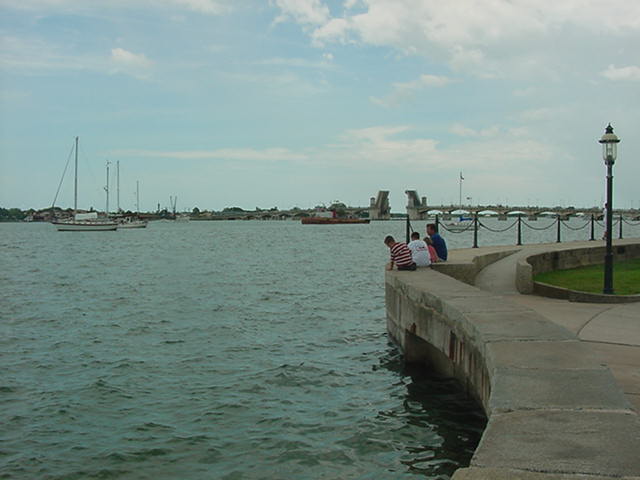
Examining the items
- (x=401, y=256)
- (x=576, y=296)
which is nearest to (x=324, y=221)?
(x=401, y=256)

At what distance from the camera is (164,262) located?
137 ft

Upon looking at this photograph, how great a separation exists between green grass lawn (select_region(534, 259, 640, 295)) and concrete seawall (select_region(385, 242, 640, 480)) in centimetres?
475

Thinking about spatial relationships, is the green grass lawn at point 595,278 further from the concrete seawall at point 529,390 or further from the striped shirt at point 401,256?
the concrete seawall at point 529,390

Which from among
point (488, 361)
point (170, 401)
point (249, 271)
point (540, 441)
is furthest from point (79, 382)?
point (249, 271)

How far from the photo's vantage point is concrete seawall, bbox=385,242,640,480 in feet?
12.9

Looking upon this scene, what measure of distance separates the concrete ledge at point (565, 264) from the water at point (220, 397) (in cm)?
366

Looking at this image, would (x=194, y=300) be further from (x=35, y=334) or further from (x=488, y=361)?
(x=488, y=361)

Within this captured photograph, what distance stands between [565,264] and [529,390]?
15309 millimetres

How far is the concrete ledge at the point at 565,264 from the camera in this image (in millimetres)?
12740

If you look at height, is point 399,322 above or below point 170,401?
above

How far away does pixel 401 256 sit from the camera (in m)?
14.2

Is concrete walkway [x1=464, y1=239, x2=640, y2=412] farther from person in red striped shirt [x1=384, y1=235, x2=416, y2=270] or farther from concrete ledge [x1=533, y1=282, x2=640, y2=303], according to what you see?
person in red striped shirt [x1=384, y1=235, x2=416, y2=270]

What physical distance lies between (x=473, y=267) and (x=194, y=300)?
1045cm

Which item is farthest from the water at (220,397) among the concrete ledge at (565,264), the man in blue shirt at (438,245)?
the concrete ledge at (565,264)
